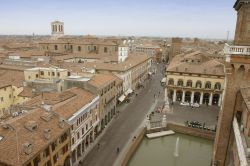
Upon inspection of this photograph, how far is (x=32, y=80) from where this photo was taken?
142ft

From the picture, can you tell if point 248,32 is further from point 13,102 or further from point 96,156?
point 13,102

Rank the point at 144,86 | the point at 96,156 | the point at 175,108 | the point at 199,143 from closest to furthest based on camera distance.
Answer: the point at 96,156, the point at 199,143, the point at 175,108, the point at 144,86

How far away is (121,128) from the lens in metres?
40.3

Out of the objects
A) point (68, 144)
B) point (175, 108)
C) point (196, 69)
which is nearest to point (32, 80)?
point (68, 144)

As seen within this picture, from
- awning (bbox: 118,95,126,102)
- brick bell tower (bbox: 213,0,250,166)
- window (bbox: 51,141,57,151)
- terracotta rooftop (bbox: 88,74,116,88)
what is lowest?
awning (bbox: 118,95,126,102)

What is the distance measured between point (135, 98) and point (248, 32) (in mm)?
39468

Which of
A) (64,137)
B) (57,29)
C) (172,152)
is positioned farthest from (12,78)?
(57,29)

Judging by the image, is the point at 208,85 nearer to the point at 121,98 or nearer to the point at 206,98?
the point at 206,98

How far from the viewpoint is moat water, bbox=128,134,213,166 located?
31.2 meters

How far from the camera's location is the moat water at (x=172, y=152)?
31.2 metres

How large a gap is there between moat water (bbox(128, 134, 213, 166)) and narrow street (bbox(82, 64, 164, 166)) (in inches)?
120

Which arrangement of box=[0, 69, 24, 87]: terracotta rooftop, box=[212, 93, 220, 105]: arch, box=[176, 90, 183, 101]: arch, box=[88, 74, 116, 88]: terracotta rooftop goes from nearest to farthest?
box=[88, 74, 116, 88]: terracotta rooftop
box=[0, 69, 24, 87]: terracotta rooftop
box=[212, 93, 220, 105]: arch
box=[176, 90, 183, 101]: arch

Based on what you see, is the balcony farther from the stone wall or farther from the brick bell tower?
the stone wall

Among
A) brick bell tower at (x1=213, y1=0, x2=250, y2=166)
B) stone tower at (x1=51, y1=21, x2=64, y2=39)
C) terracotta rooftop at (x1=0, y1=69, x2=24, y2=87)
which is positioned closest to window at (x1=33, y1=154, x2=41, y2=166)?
brick bell tower at (x1=213, y1=0, x2=250, y2=166)
